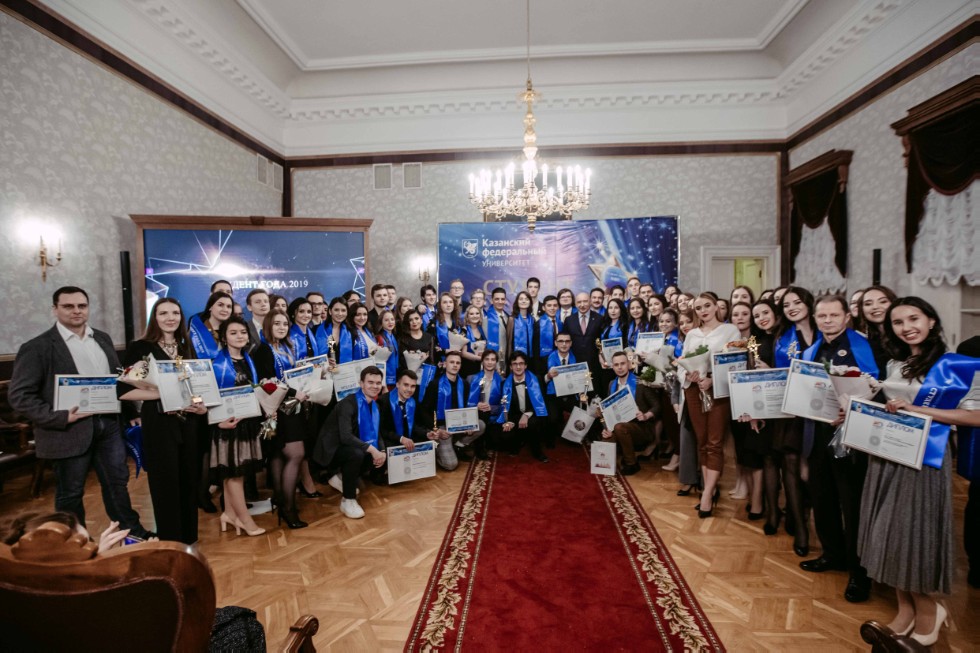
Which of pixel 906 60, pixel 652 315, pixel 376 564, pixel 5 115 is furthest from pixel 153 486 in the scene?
pixel 906 60

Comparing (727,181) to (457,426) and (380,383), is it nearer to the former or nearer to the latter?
(457,426)

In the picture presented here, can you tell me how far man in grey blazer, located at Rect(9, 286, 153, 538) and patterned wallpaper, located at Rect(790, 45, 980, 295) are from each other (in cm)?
777

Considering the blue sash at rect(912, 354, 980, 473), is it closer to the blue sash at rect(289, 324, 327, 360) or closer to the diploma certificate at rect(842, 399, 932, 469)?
the diploma certificate at rect(842, 399, 932, 469)

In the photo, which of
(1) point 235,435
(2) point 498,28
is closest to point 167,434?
(1) point 235,435

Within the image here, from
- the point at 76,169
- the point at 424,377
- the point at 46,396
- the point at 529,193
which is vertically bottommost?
the point at 424,377

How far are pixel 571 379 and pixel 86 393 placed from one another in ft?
13.3

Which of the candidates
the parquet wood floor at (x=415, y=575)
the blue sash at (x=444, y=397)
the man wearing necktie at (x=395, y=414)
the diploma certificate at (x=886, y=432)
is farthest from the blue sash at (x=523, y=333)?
the diploma certificate at (x=886, y=432)

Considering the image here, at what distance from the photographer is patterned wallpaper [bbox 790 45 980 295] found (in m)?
5.21

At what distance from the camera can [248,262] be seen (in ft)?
20.5

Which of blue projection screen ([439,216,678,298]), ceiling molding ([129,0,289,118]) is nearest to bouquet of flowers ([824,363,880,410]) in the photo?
blue projection screen ([439,216,678,298])

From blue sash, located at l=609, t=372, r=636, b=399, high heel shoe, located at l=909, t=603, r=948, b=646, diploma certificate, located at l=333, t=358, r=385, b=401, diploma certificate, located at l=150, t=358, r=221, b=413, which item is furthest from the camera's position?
blue sash, located at l=609, t=372, r=636, b=399

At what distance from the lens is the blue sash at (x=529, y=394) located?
5.25m

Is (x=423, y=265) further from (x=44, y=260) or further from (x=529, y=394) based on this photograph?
(x=44, y=260)

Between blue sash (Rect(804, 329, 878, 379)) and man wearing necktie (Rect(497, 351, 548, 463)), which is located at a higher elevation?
blue sash (Rect(804, 329, 878, 379))
